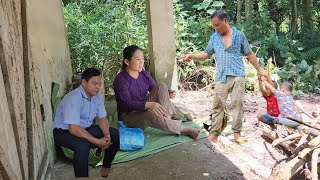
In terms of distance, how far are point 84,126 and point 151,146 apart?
1013mm

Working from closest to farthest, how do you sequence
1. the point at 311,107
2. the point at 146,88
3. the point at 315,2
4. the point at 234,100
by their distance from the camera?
the point at 234,100, the point at 146,88, the point at 311,107, the point at 315,2

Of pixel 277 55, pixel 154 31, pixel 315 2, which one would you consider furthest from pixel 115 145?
pixel 315 2

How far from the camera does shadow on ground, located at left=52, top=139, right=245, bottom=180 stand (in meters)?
3.62

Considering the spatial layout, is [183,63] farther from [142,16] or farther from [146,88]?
[146,88]

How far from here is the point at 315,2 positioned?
12.4 meters

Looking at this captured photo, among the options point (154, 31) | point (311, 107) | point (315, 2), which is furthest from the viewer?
point (315, 2)

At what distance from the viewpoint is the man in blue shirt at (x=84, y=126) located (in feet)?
10.7

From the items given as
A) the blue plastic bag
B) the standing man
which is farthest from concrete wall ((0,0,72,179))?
the standing man

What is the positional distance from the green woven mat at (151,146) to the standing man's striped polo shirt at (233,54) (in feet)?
3.08

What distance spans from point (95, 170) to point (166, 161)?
783 millimetres

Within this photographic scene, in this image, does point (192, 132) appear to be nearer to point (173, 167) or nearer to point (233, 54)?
point (173, 167)

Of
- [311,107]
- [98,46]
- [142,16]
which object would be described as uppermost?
[142,16]

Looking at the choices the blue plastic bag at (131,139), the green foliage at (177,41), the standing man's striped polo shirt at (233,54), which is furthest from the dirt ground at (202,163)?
the green foliage at (177,41)

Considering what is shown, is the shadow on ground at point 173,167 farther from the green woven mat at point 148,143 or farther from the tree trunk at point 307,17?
the tree trunk at point 307,17
